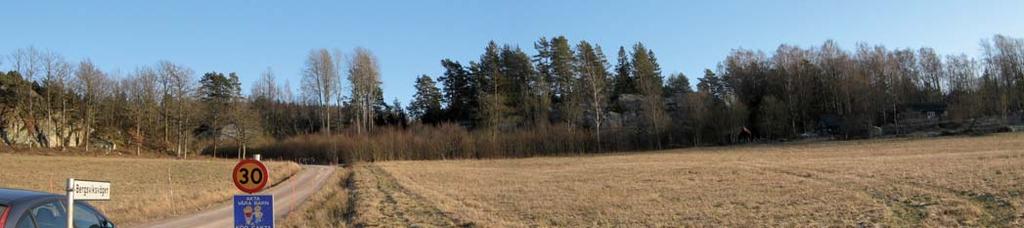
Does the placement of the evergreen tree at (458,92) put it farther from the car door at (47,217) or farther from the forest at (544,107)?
the car door at (47,217)

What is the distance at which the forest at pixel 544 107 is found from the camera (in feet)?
292

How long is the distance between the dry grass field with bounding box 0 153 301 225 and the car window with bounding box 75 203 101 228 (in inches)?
475

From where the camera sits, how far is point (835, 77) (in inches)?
3922

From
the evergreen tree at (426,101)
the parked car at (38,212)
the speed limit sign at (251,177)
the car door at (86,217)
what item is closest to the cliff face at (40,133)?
the evergreen tree at (426,101)

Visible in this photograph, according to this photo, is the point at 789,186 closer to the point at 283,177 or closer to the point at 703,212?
the point at 703,212

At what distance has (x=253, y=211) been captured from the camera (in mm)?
10312

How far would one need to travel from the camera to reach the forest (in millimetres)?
89062

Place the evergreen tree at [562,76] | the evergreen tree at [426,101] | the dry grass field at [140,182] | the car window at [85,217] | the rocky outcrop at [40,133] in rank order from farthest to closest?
the evergreen tree at [426,101] → the evergreen tree at [562,76] → the rocky outcrop at [40,133] → the dry grass field at [140,182] → the car window at [85,217]

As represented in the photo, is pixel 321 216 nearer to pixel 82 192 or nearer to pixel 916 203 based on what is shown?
pixel 82 192

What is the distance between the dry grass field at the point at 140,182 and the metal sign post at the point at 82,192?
12614mm

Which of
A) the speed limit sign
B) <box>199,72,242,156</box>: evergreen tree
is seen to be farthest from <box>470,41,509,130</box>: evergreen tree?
A: the speed limit sign

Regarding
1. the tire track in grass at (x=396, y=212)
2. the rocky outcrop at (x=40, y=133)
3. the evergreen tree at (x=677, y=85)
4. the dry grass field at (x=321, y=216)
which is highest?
the evergreen tree at (x=677, y=85)

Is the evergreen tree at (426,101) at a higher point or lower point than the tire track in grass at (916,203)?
higher

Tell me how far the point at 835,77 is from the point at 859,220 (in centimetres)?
9485
